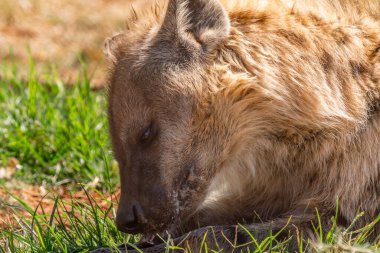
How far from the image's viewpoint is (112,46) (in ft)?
13.4

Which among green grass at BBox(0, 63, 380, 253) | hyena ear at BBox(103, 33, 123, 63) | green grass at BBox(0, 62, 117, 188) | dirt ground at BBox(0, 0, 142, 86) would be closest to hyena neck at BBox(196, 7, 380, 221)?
hyena ear at BBox(103, 33, 123, 63)

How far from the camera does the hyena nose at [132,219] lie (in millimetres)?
3621

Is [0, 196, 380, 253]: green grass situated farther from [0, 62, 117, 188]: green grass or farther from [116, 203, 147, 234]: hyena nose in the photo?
[0, 62, 117, 188]: green grass

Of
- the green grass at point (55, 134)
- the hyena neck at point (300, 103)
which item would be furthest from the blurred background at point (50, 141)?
the hyena neck at point (300, 103)

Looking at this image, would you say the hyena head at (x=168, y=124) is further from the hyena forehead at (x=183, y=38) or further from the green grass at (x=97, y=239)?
the green grass at (x=97, y=239)

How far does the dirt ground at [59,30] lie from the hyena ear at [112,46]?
109 inches

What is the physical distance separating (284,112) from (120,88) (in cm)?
72

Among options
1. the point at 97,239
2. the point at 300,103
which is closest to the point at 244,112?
the point at 300,103

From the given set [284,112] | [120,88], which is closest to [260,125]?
[284,112]

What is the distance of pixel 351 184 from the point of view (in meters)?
3.74

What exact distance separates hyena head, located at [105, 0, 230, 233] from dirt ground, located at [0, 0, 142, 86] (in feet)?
10.7

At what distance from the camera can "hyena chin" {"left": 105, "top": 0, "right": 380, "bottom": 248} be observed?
3672mm

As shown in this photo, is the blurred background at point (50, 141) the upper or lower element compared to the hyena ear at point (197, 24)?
lower

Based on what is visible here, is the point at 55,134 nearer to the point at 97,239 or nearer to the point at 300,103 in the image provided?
the point at 97,239
